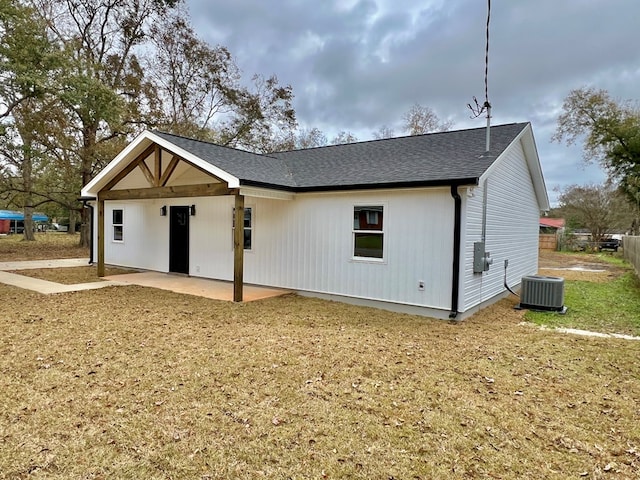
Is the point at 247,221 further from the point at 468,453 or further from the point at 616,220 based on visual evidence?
the point at 616,220

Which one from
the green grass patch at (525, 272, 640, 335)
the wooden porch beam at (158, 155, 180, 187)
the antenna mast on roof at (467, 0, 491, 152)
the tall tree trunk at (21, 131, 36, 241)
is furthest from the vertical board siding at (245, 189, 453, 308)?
the tall tree trunk at (21, 131, 36, 241)

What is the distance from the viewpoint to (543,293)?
8195mm

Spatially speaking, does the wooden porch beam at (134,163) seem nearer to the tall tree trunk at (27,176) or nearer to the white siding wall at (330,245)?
the white siding wall at (330,245)

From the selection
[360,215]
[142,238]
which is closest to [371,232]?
[360,215]

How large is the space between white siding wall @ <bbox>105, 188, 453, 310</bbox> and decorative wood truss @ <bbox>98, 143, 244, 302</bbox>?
1.31m

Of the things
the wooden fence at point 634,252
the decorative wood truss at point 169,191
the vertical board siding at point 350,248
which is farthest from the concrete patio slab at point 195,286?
the wooden fence at point 634,252

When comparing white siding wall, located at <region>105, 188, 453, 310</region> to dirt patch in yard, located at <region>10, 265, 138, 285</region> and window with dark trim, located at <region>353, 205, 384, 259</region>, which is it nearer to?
window with dark trim, located at <region>353, 205, 384, 259</region>

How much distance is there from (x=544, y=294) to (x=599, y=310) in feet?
4.42

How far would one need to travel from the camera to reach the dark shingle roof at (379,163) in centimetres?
744

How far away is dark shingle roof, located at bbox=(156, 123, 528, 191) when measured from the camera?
293 inches

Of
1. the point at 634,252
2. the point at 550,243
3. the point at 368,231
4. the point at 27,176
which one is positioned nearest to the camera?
the point at 368,231

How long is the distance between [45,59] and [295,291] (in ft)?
35.7

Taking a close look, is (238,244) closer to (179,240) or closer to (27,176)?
(179,240)

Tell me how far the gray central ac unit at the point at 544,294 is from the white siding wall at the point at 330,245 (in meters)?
2.56
